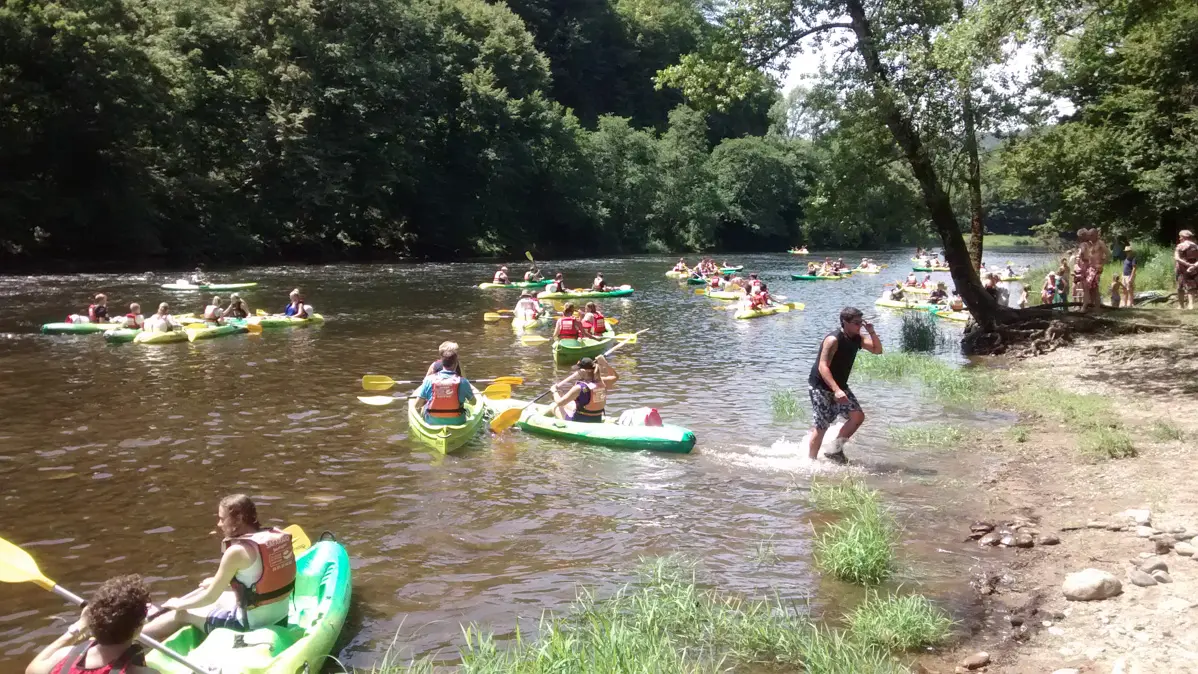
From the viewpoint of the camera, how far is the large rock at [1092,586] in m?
4.79

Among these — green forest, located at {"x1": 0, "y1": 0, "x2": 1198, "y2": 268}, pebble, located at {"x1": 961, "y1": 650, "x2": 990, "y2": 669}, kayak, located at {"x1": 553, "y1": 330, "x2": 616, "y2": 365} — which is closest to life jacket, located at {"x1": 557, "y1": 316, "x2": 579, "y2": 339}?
kayak, located at {"x1": 553, "y1": 330, "x2": 616, "y2": 365}

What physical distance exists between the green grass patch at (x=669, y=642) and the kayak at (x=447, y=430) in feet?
13.1

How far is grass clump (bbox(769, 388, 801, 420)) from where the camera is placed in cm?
1075

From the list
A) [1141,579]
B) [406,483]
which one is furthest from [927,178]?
[1141,579]

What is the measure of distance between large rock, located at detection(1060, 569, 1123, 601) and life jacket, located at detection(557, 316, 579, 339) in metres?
11.4

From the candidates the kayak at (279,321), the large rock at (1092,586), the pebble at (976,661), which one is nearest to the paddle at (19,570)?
the pebble at (976,661)

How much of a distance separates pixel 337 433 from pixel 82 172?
2985 centimetres

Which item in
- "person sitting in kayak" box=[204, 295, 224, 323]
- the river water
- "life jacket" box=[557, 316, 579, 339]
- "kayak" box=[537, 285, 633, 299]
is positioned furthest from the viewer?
"kayak" box=[537, 285, 633, 299]

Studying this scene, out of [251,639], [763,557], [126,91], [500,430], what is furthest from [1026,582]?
[126,91]

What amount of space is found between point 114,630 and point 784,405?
8.55m

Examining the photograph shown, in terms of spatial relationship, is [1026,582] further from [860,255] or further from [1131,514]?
[860,255]

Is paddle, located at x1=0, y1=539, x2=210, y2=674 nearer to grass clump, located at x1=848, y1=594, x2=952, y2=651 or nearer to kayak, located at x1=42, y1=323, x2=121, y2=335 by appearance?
grass clump, located at x1=848, y1=594, x2=952, y2=651

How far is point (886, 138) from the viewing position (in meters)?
14.9

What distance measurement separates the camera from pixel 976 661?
14.1 ft
